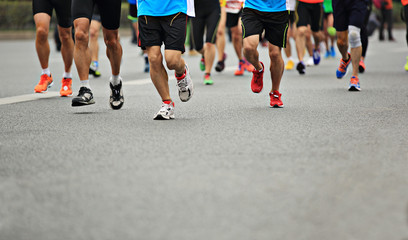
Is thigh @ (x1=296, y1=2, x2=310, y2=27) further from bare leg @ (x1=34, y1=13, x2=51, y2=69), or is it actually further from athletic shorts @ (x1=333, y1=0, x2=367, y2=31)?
bare leg @ (x1=34, y1=13, x2=51, y2=69)

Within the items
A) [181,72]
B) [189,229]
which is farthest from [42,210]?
[181,72]

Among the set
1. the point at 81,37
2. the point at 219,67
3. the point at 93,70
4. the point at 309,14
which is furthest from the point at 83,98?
the point at 309,14

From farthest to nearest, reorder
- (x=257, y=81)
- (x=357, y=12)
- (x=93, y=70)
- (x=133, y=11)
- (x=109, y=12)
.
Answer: (x=133, y=11), (x=93, y=70), (x=357, y=12), (x=257, y=81), (x=109, y=12)

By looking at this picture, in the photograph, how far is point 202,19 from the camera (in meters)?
10.8

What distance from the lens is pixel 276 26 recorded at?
758 centimetres

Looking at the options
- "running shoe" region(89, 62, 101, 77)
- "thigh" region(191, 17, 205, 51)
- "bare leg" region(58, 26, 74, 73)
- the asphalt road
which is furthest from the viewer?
"running shoe" region(89, 62, 101, 77)

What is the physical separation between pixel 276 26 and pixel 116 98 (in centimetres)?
175

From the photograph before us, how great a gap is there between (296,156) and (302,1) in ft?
28.1

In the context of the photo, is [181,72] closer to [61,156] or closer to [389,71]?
[61,156]

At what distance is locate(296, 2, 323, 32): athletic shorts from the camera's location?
1287 cm

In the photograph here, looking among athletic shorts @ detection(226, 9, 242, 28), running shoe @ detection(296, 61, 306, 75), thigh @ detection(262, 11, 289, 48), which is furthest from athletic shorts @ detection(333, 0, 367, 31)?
running shoe @ detection(296, 61, 306, 75)

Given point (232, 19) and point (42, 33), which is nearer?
point (42, 33)

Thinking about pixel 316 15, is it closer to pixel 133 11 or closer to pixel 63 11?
pixel 133 11

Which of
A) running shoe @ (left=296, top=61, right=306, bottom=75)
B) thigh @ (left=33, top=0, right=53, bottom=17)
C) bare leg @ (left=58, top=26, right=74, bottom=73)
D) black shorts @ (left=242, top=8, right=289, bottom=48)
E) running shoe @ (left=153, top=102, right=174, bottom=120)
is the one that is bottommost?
running shoe @ (left=296, top=61, right=306, bottom=75)
